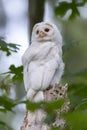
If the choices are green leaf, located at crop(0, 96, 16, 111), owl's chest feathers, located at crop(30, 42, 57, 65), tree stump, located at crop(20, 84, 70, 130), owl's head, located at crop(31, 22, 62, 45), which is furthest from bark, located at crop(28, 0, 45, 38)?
green leaf, located at crop(0, 96, 16, 111)

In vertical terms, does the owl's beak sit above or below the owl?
above

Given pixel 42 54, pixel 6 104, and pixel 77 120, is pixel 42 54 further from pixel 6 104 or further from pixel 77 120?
pixel 77 120

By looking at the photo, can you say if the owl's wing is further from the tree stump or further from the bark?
the bark

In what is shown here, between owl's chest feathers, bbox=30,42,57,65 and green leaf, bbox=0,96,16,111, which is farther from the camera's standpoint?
owl's chest feathers, bbox=30,42,57,65

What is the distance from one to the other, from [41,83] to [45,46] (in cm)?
35

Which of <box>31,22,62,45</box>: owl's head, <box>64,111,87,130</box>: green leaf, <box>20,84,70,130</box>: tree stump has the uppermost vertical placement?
<box>64,111,87,130</box>: green leaf

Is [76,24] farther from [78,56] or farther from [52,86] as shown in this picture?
[52,86]

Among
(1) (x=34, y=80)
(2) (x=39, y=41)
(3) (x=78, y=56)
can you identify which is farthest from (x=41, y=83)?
(3) (x=78, y=56)

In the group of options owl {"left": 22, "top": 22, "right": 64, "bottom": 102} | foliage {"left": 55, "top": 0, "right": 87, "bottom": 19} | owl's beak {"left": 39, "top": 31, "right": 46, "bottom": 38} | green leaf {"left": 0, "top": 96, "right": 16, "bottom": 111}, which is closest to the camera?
green leaf {"left": 0, "top": 96, "right": 16, "bottom": 111}

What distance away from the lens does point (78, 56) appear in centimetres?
988

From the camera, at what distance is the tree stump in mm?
2617

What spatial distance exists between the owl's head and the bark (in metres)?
0.70

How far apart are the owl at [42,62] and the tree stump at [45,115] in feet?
0.16

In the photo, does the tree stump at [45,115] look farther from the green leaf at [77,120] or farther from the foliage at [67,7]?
the foliage at [67,7]
